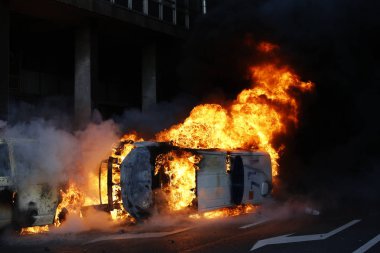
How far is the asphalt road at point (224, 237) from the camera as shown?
23.7ft

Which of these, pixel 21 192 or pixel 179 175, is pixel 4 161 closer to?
pixel 21 192

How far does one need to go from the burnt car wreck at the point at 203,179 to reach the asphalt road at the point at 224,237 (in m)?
0.47

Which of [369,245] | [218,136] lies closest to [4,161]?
[218,136]

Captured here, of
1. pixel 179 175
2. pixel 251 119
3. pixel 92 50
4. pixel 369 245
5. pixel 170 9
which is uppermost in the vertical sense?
pixel 170 9

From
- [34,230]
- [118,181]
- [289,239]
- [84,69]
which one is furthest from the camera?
[84,69]

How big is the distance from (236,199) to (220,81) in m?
6.99

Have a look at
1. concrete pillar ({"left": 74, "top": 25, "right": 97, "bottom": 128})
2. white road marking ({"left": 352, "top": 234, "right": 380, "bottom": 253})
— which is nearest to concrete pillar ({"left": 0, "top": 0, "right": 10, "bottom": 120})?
concrete pillar ({"left": 74, "top": 25, "right": 97, "bottom": 128})

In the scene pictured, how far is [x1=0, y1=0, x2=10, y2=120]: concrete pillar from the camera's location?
1382 centimetres

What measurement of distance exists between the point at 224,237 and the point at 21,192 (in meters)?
3.41

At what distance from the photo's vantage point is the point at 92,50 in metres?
16.7

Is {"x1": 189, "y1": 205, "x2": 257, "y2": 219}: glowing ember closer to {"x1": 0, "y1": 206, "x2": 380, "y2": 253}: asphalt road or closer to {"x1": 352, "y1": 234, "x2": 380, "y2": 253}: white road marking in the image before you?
{"x1": 0, "y1": 206, "x2": 380, "y2": 253}: asphalt road

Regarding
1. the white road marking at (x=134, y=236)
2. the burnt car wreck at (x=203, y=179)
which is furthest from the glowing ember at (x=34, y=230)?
the burnt car wreck at (x=203, y=179)

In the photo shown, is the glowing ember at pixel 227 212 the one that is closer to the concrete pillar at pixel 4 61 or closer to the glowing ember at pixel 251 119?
the glowing ember at pixel 251 119

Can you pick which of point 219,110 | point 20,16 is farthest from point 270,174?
point 20,16
